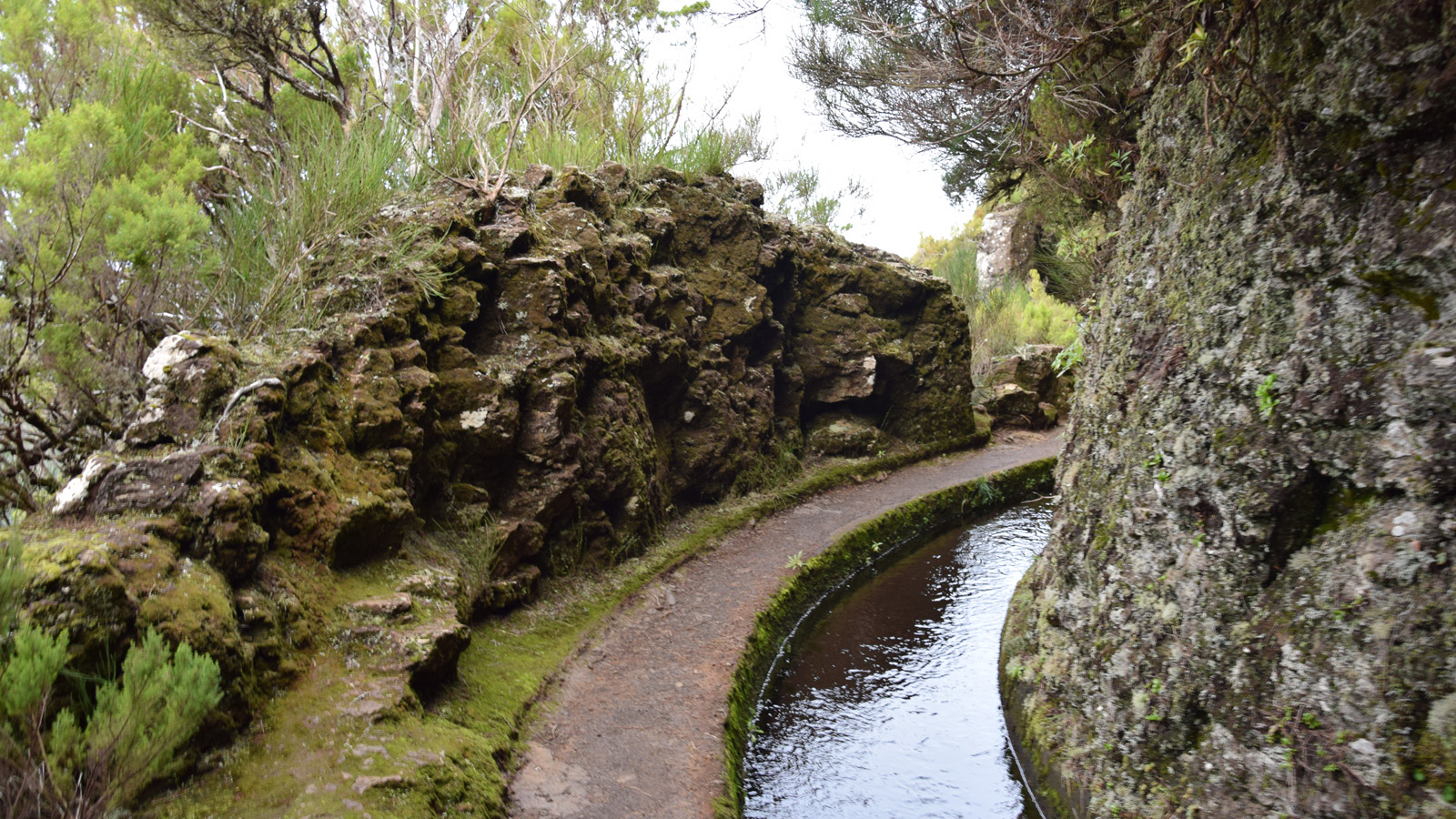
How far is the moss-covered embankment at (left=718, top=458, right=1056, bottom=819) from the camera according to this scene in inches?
186

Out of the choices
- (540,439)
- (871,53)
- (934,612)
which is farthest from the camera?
(871,53)

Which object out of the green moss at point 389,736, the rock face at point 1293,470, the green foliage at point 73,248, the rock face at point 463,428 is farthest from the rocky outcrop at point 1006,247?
the green foliage at point 73,248

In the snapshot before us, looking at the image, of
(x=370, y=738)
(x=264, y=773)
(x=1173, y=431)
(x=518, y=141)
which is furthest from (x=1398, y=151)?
(x=518, y=141)

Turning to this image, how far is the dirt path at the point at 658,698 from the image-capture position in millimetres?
3832

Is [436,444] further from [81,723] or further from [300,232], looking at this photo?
[81,723]

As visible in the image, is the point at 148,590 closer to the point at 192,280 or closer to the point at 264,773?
the point at 264,773

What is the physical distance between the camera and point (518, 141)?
27.1ft

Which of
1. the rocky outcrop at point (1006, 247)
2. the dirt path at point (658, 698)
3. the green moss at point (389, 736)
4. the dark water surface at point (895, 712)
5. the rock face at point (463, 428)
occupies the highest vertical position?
the rocky outcrop at point (1006, 247)

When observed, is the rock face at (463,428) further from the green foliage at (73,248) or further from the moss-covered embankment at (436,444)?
the green foliage at (73,248)

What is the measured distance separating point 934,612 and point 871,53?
20.1ft

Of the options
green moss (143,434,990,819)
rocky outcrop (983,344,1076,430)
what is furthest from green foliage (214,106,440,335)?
rocky outcrop (983,344,1076,430)

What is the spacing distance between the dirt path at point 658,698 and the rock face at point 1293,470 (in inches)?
80.1

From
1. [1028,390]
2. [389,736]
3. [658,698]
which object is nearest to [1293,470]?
[658,698]

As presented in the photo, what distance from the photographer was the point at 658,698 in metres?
4.81
